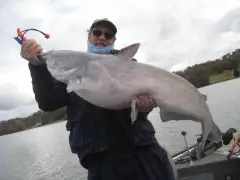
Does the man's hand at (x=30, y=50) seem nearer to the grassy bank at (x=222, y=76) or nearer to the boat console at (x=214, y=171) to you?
the boat console at (x=214, y=171)

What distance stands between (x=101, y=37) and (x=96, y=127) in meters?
1.17

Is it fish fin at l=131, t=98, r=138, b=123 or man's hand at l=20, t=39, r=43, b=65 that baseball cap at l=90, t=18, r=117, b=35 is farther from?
fish fin at l=131, t=98, r=138, b=123

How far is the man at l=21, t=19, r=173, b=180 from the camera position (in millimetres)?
3285

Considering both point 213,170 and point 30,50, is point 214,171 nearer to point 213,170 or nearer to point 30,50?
point 213,170

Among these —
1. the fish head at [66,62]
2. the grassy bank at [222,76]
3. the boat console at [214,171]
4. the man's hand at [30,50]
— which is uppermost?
the grassy bank at [222,76]

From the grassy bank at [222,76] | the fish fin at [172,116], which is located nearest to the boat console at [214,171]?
the fish fin at [172,116]

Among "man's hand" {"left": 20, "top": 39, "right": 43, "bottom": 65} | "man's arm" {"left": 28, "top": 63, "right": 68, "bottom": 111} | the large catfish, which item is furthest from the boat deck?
"man's hand" {"left": 20, "top": 39, "right": 43, "bottom": 65}

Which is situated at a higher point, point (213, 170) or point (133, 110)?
point (133, 110)

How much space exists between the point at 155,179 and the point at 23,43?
6.71 feet

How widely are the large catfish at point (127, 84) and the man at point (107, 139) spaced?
0.90 feet

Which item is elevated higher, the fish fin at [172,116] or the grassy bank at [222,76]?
the grassy bank at [222,76]

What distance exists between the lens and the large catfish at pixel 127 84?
297 cm

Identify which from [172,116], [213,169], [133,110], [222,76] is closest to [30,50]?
[133,110]

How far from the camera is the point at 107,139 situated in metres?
3.29
